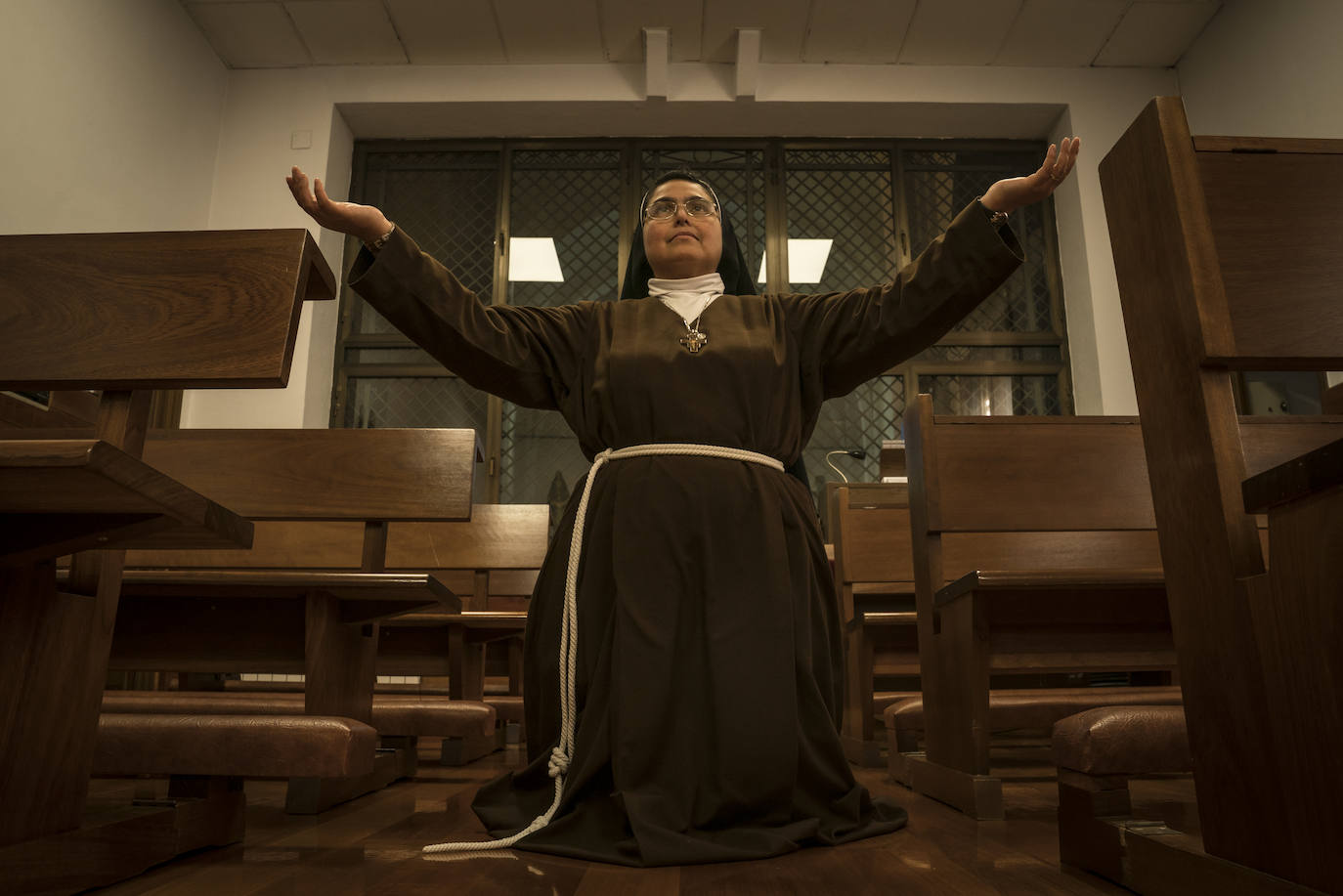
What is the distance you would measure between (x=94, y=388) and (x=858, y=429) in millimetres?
5128

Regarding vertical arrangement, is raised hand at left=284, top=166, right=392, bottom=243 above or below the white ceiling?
below

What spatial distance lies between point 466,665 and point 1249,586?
287 cm

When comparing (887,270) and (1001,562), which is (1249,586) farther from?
(887,270)

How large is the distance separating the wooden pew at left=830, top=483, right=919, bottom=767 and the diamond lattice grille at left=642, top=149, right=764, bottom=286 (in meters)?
3.24

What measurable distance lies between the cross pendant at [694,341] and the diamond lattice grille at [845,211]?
4.56 metres

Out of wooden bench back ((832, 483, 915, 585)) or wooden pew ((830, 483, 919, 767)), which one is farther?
wooden bench back ((832, 483, 915, 585))

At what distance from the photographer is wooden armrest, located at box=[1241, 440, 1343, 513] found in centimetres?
82

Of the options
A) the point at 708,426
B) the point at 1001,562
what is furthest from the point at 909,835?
the point at 1001,562

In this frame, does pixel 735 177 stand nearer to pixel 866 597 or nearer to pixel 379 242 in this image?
pixel 866 597

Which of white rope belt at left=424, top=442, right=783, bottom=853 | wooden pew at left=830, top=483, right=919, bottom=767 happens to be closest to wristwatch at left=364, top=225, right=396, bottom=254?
white rope belt at left=424, top=442, right=783, bottom=853

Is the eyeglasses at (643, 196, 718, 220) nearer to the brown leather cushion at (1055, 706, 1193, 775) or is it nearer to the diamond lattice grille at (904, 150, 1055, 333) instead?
the brown leather cushion at (1055, 706, 1193, 775)

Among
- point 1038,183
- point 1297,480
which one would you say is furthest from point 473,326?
point 1297,480

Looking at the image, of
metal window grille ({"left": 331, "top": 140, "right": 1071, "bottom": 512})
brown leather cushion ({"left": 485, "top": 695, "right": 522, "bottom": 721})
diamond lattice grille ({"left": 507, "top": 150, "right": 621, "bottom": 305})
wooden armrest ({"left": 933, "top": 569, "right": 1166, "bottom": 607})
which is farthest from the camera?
diamond lattice grille ({"left": 507, "top": 150, "right": 621, "bottom": 305})

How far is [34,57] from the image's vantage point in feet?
14.6
